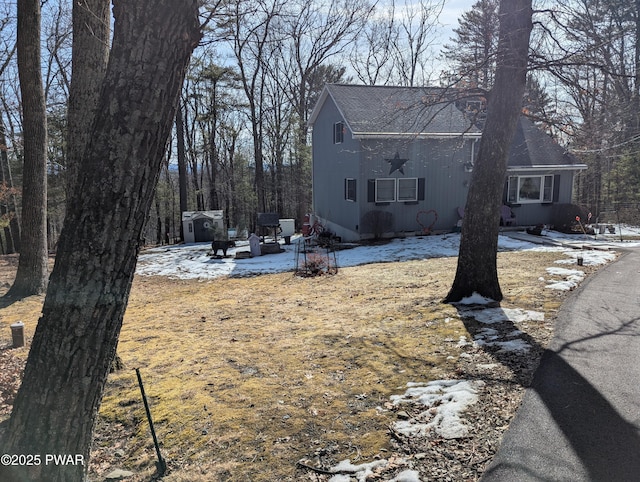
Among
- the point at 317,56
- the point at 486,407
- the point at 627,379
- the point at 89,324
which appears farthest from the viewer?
the point at 317,56

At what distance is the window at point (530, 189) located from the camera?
55.0 feet

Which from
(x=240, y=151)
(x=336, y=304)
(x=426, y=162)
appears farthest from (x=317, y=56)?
(x=336, y=304)

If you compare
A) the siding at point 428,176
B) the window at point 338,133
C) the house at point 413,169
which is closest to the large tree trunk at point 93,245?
the house at point 413,169

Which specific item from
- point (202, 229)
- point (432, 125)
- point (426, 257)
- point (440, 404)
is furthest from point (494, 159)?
point (202, 229)

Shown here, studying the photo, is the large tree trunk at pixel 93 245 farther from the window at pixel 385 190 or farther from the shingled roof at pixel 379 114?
the window at pixel 385 190

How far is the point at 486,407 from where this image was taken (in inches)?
139

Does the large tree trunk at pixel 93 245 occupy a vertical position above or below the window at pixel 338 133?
below

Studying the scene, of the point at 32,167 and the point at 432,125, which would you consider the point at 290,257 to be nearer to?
the point at 432,125

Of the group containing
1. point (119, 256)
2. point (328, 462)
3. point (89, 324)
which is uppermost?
point (119, 256)

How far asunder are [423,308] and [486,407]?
310cm

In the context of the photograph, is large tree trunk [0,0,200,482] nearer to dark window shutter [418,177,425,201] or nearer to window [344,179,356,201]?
window [344,179,356,201]

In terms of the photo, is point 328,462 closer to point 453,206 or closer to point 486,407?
point 486,407

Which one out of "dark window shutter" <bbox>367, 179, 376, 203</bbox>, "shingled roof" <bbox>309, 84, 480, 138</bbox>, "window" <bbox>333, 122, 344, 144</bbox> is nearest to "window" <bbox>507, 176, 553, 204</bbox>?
"shingled roof" <bbox>309, 84, 480, 138</bbox>

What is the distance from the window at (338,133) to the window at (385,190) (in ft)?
8.54
